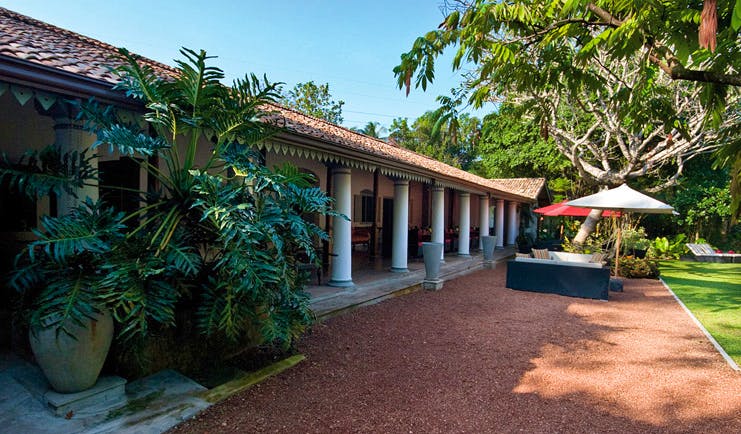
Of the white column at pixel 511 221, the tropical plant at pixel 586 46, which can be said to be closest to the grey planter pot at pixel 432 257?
the tropical plant at pixel 586 46

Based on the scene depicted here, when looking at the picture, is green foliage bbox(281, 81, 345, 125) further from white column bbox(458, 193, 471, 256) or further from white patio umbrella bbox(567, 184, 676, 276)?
white patio umbrella bbox(567, 184, 676, 276)

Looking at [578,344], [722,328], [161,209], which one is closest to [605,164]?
[722,328]

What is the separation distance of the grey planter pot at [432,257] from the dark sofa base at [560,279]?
6.90 feet

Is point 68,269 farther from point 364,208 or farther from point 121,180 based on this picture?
point 364,208

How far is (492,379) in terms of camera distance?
446 cm

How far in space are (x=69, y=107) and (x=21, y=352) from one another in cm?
249

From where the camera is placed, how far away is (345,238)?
825 cm

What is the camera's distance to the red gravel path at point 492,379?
3504 millimetres

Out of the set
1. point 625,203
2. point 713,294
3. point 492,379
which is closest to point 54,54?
point 492,379

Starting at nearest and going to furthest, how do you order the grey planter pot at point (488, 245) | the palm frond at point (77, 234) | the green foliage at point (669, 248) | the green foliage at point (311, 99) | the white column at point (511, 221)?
the palm frond at point (77, 234) < the grey planter pot at point (488, 245) < the green foliage at point (669, 248) < the white column at point (511, 221) < the green foliage at point (311, 99)

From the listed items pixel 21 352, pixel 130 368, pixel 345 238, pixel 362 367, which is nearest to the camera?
pixel 130 368

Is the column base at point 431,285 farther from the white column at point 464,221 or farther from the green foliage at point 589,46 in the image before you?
the white column at point 464,221

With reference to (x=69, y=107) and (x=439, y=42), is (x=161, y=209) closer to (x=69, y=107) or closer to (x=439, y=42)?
(x=69, y=107)

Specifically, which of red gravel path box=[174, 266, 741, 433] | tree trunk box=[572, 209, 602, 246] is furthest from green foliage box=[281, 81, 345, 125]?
red gravel path box=[174, 266, 741, 433]
